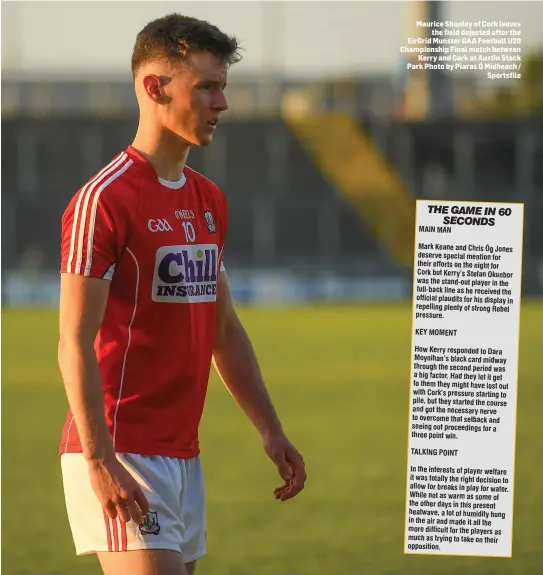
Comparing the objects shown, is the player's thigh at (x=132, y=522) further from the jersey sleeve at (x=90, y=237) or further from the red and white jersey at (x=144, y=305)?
the jersey sleeve at (x=90, y=237)

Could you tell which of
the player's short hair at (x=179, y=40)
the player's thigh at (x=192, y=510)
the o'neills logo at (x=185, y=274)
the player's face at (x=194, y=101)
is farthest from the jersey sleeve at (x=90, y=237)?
the player's thigh at (x=192, y=510)

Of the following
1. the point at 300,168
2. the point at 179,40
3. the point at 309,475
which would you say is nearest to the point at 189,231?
the point at 179,40

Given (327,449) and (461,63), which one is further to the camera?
(327,449)

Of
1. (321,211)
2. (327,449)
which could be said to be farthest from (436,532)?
(321,211)

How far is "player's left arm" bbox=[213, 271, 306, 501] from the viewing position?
318cm

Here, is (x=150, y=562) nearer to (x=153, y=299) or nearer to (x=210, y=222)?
(x=153, y=299)

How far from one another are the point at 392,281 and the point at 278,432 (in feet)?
84.9

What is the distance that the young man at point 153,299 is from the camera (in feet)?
9.27

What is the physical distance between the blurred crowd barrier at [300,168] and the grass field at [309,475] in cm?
1170

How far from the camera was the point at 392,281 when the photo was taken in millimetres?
28953

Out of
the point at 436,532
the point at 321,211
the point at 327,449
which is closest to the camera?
the point at 436,532

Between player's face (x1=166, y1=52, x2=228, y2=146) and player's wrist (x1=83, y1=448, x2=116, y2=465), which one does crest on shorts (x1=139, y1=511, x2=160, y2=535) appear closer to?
player's wrist (x1=83, y1=448, x2=116, y2=465)

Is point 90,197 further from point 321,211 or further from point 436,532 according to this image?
point 321,211

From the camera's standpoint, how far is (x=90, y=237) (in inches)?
109
